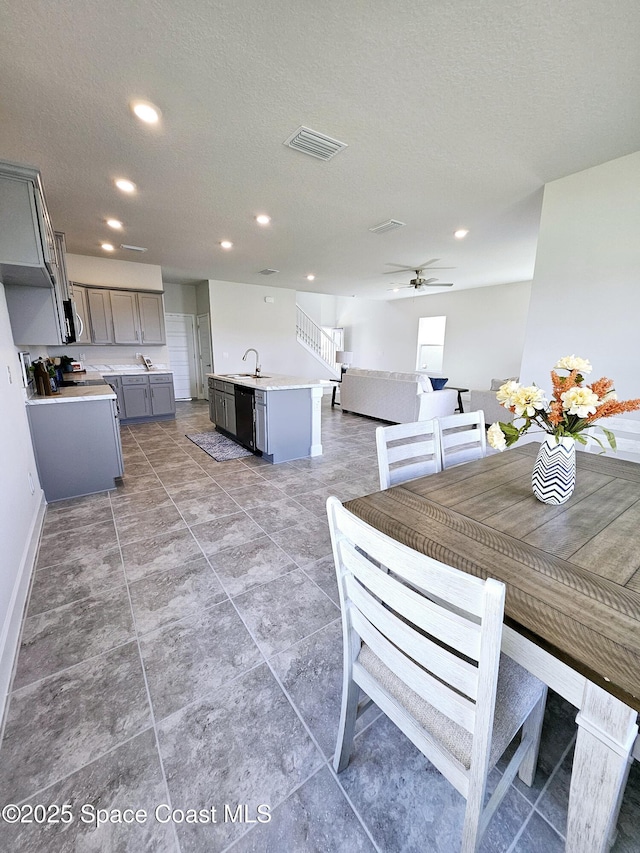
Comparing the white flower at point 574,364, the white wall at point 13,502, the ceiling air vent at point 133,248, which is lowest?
the white wall at point 13,502

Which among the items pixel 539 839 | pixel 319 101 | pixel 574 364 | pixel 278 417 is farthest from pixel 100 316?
pixel 539 839

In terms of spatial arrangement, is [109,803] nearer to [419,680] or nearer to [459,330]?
[419,680]

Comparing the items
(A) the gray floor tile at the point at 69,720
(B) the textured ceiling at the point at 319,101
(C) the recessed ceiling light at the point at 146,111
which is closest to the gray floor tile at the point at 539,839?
(A) the gray floor tile at the point at 69,720

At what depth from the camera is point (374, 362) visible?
35.7 ft

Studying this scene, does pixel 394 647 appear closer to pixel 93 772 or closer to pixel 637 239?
pixel 93 772

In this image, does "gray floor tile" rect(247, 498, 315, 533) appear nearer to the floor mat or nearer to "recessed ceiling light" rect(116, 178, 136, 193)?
the floor mat

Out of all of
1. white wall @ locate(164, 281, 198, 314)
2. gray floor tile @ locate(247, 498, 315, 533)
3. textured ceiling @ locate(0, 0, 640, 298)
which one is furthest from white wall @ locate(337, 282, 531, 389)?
gray floor tile @ locate(247, 498, 315, 533)

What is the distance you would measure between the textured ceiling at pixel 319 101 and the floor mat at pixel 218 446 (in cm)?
279

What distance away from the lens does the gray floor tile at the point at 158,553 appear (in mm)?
2133

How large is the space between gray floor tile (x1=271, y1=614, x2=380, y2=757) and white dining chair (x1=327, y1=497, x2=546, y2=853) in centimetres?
17

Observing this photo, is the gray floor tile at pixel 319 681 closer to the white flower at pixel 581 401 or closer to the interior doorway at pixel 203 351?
the white flower at pixel 581 401

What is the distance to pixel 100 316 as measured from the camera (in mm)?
5688

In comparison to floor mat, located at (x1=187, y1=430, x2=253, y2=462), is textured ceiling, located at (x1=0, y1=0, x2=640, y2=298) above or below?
above

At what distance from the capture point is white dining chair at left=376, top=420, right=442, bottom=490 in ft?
5.37
